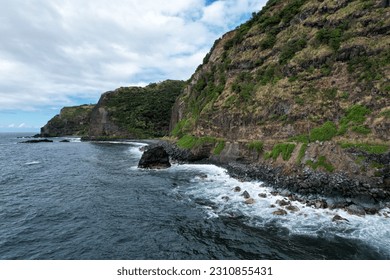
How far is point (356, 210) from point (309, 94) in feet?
81.5

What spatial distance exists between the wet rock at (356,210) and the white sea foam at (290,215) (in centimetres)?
48

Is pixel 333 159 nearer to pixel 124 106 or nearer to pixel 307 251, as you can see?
pixel 307 251

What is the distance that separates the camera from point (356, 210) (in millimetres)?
21656

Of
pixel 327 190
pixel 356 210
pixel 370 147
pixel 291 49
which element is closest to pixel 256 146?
pixel 327 190

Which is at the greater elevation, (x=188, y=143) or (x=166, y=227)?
(x=188, y=143)

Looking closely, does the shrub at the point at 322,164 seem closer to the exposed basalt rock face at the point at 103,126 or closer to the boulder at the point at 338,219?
the boulder at the point at 338,219

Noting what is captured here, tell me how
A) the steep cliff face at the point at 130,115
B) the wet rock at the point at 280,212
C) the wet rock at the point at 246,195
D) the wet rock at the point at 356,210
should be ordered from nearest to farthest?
1. the wet rock at the point at 356,210
2. the wet rock at the point at 280,212
3. the wet rock at the point at 246,195
4. the steep cliff face at the point at 130,115

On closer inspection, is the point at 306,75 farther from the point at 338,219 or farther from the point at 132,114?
the point at 132,114

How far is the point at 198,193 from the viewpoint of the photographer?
30.1 meters

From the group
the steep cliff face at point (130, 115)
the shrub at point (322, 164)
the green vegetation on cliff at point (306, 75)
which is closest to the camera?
the shrub at point (322, 164)

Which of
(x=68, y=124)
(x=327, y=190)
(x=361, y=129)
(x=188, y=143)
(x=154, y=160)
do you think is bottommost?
(x=327, y=190)

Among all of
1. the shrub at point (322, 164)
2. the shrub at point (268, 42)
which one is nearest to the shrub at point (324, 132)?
the shrub at point (322, 164)

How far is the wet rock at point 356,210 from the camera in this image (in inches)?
841

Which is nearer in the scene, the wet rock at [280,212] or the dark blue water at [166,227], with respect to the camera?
the dark blue water at [166,227]
